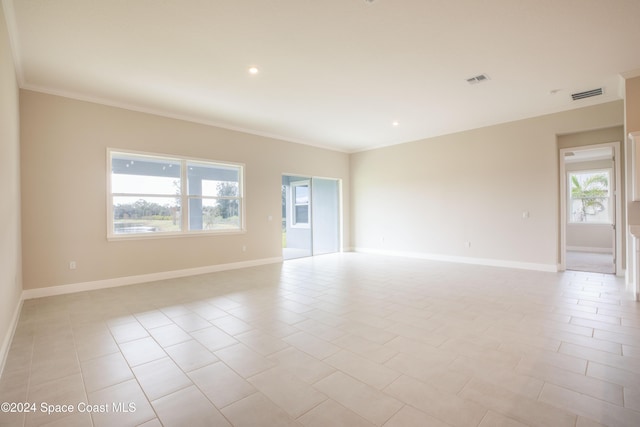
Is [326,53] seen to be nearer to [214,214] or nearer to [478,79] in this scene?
[478,79]

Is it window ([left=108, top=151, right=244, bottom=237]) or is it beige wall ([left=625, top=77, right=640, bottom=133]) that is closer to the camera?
beige wall ([left=625, top=77, right=640, bottom=133])

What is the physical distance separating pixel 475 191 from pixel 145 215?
6.70 m

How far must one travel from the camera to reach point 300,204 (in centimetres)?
908

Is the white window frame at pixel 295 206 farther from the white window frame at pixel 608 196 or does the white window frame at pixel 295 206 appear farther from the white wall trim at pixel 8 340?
the white window frame at pixel 608 196

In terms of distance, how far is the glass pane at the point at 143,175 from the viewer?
4.95m

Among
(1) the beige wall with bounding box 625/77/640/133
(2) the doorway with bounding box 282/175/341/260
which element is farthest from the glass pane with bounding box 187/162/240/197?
(1) the beige wall with bounding box 625/77/640/133

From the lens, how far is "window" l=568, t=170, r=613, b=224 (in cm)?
826

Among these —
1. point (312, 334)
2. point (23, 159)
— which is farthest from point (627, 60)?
point (23, 159)

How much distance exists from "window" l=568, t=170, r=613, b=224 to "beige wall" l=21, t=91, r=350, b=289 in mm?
9833

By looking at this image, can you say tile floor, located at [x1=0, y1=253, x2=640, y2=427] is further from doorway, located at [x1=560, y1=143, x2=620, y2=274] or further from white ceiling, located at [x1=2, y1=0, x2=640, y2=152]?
doorway, located at [x1=560, y1=143, x2=620, y2=274]

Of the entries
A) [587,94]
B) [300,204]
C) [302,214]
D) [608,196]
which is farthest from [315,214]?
[608,196]

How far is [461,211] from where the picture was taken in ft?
22.2

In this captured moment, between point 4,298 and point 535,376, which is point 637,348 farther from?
point 4,298

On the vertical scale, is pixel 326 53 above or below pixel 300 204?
above
